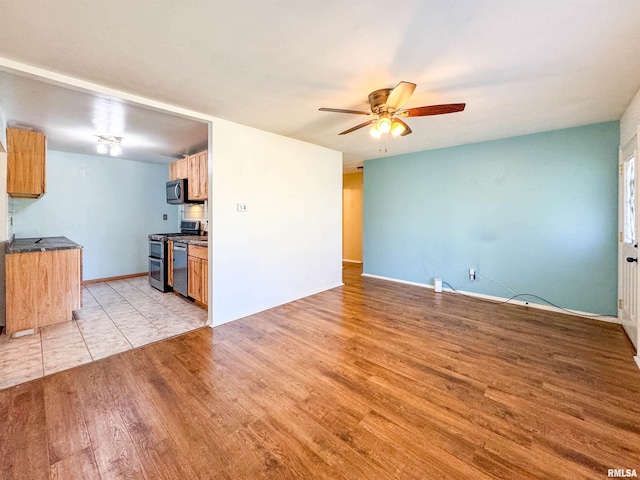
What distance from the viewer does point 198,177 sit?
4070 mm

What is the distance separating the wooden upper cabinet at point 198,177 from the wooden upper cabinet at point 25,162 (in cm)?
171

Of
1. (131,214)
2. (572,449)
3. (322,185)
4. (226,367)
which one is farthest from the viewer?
(131,214)

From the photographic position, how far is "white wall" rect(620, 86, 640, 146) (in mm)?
2455

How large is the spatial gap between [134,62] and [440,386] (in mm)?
3343

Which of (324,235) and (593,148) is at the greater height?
(593,148)

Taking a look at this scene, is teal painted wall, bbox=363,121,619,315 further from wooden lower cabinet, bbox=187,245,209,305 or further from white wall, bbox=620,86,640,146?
wooden lower cabinet, bbox=187,245,209,305

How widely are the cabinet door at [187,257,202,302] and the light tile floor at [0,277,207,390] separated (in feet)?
0.65

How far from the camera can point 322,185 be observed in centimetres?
452

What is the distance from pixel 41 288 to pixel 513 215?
20.2ft

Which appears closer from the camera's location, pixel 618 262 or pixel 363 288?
pixel 618 262

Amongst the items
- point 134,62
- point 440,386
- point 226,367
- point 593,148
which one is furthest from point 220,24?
point 593,148

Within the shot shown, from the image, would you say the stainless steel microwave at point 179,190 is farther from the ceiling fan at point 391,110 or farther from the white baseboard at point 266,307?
the ceiling fan at point 391,110

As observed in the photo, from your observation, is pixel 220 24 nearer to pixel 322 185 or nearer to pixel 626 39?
pixel 626 39

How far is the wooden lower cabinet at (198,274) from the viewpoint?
11.5 ft
